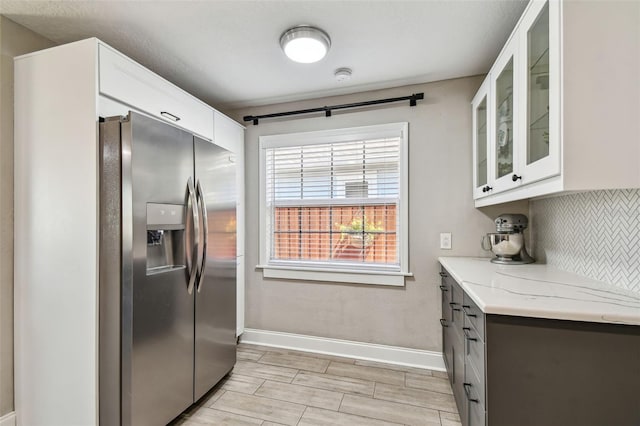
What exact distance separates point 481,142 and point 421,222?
0.77 meters

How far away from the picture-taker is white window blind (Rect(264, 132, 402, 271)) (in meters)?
2.69

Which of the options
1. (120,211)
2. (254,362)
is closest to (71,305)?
(120,211)

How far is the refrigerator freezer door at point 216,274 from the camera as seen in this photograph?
197cm

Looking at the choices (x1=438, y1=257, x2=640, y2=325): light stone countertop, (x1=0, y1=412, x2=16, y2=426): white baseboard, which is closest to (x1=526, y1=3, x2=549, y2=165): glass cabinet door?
(x1=438, y1=257, x2=640, y2=325): light stone countertop

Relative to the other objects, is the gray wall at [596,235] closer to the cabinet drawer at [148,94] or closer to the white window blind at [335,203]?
the white window blind at [335,203]

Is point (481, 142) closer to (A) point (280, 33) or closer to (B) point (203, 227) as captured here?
(A) point (280, 33)

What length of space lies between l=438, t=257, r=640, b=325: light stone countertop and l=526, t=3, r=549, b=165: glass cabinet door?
0.58 m

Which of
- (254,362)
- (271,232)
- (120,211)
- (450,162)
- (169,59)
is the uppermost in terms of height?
(169,59)

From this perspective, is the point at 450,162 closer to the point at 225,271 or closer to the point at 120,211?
the point at 225,271

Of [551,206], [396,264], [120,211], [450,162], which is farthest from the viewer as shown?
[396,264]

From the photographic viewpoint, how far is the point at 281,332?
291 cm

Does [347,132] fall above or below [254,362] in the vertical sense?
above

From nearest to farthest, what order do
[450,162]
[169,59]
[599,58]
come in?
[599,58], [169,59], [450,162]

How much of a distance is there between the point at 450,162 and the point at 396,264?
3.24ft
